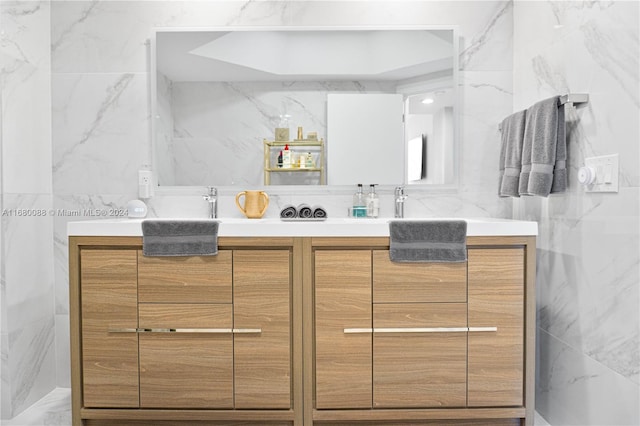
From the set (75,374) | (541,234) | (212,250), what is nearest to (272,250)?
(212,250)

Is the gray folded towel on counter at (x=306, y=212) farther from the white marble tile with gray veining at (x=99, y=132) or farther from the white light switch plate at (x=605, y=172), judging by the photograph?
the white light switch plate at (x=605, y=172)

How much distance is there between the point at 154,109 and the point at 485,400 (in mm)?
2043

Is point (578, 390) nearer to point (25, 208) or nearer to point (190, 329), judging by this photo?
point (190, 329)

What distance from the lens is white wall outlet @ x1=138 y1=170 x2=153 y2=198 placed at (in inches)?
94.3

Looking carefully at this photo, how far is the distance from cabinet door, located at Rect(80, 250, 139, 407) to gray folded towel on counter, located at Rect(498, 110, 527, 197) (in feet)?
5.39

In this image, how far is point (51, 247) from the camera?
2.44 meters

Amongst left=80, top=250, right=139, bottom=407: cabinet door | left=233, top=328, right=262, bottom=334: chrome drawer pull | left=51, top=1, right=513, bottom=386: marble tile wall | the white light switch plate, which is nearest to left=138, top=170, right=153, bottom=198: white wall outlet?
left=51, top=1, right=513, bottom=386: marble tile wall

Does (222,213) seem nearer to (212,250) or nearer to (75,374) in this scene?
(212,250)

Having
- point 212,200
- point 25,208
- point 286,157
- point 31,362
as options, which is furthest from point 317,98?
point 31,362

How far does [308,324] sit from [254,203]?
0.73 m

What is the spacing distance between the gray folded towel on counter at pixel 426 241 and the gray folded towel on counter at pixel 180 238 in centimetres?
71

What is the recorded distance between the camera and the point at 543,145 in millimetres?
1880

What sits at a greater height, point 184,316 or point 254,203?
point 254,203

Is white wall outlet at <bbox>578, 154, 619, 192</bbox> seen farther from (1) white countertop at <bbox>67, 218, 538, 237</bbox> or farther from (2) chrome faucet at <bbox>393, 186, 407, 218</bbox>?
(2) chrome faucet at <bbox>393, 186, 407, 218</bbox>
